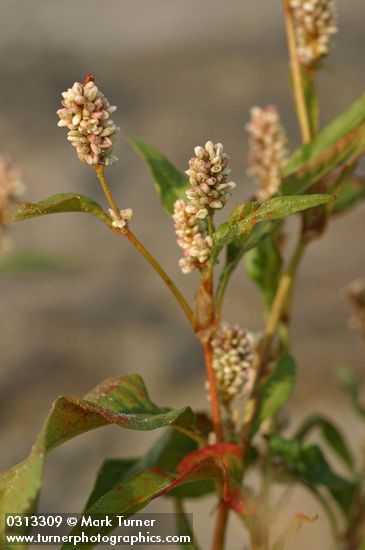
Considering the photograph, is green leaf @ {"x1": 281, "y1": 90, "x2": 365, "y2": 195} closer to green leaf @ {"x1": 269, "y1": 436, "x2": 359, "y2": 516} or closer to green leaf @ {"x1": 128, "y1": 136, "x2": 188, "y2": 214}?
green leaf @ {"x1": 128, "y1": 136, "x2": 188, "y2": 214}

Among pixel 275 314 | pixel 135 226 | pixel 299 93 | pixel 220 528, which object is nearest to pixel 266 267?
pixel 275 314

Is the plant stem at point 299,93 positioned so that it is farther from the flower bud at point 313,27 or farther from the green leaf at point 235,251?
the green leaf at point 235,251

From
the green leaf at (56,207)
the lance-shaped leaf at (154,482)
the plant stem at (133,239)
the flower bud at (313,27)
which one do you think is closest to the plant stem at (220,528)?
the lance-shaped leaf at (154,482)

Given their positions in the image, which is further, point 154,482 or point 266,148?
point 266,148

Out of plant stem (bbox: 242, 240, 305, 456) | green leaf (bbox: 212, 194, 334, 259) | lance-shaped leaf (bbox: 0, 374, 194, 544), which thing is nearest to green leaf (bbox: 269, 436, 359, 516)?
plant stem (bbox: 242, 240, 305, 456)

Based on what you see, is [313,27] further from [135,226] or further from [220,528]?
[135,226]

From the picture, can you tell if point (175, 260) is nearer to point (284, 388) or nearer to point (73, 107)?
point (284, 388)

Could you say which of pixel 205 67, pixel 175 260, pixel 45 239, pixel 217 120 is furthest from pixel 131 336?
pixel 205 67
